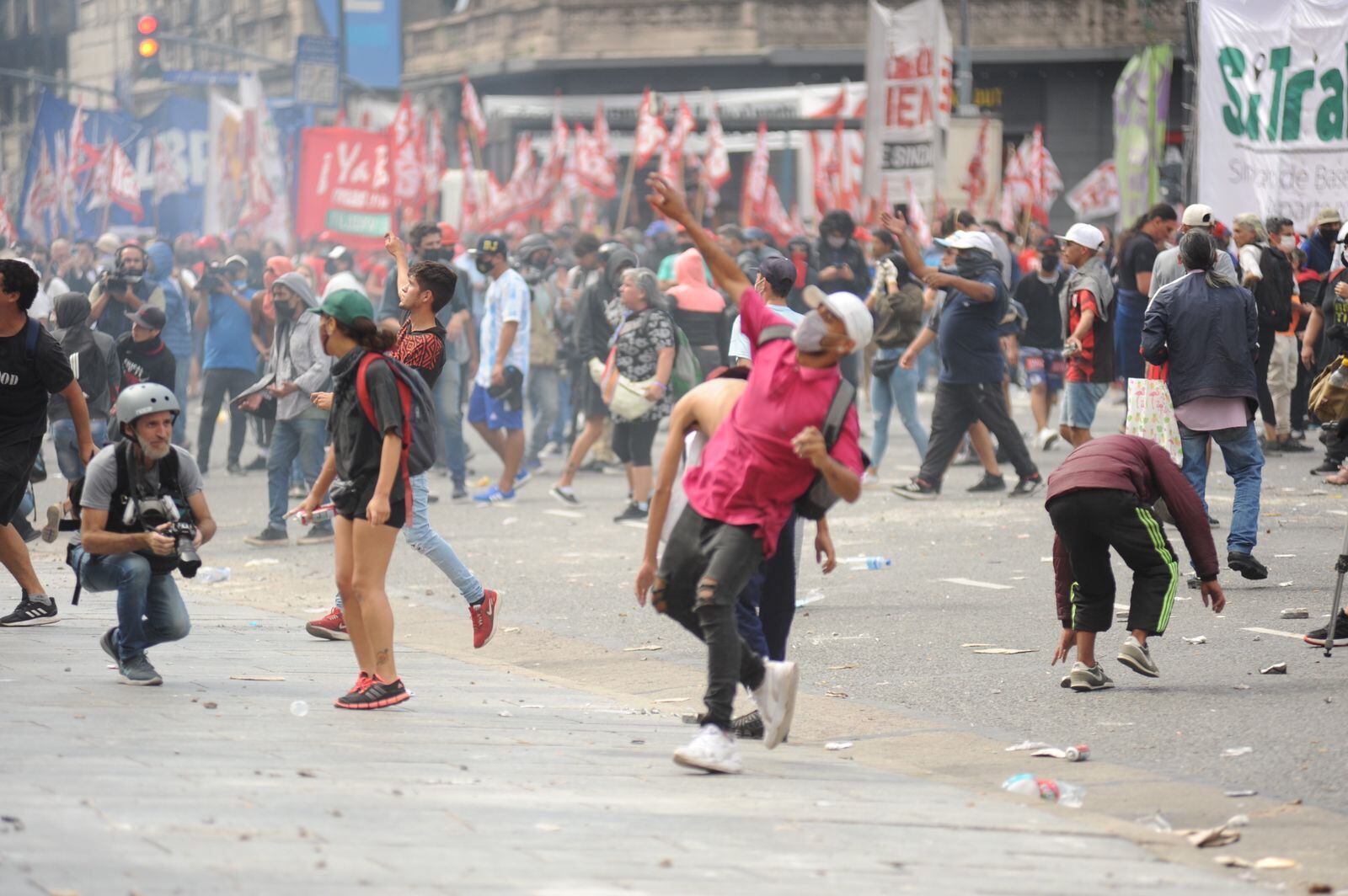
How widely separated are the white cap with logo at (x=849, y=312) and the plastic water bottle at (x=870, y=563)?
4.90 m

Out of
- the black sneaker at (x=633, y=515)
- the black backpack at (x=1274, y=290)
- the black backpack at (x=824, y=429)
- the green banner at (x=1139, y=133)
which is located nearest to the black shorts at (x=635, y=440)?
the black sneaker at (x=633, y=515)

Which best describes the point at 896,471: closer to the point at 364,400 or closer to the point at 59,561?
the point at 59,561

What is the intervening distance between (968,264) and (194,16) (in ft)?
155

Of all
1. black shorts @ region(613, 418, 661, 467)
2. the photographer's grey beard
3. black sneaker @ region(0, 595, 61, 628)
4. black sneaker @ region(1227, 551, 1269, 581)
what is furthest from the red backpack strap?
black shorts @ region(613, 418, 661, 467)

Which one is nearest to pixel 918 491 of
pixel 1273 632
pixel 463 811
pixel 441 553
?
pixel 1273 632

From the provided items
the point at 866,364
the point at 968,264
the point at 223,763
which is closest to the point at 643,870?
A: the point at 223,763

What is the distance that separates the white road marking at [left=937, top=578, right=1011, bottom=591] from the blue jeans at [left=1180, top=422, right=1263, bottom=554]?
3.72ft

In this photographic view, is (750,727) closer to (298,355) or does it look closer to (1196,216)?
(1196,216)

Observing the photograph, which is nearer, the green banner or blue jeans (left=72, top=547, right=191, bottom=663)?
blue jeans (left=72, top=547, right=191, bottom=663)

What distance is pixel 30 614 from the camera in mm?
8836

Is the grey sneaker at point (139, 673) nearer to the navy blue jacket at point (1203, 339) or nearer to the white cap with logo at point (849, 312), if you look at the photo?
the white cap with logo at point (849, 312)

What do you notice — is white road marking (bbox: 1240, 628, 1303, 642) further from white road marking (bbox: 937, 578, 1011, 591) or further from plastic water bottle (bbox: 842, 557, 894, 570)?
plastic water bottle (bbox: 842, 557, 894, 570)

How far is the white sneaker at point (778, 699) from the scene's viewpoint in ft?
19.6

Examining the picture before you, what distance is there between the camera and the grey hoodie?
11.7m
